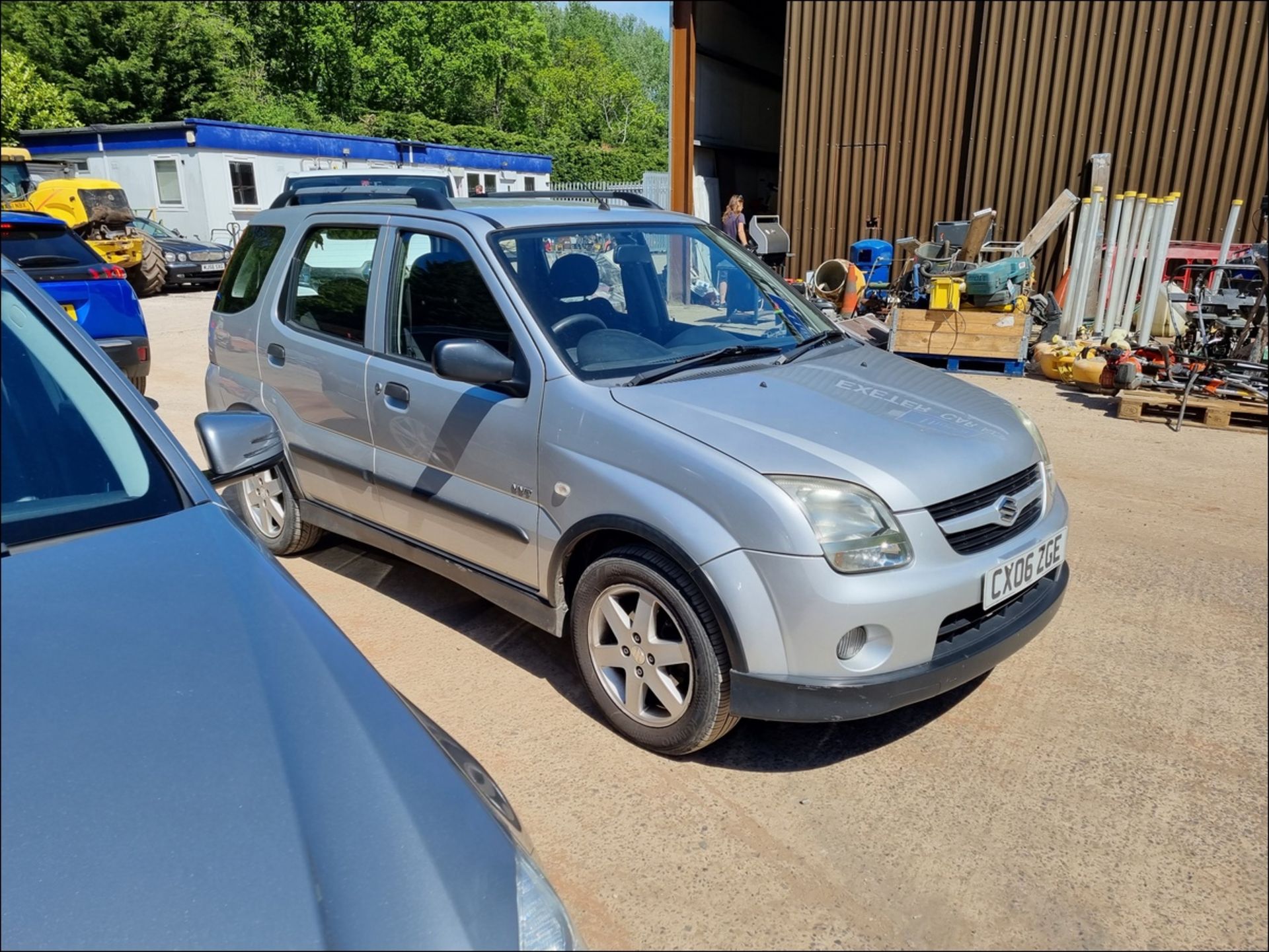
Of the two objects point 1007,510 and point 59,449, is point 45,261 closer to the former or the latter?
point 59,449

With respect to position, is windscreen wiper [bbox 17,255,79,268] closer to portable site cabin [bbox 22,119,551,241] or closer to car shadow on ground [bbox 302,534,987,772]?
car shadow on ground [bbox 302,534,987,772]

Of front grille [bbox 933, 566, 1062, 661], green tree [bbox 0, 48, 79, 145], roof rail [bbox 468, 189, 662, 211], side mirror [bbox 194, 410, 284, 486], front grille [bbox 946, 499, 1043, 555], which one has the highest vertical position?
green tree [bbox 0, 48, 79, 145]

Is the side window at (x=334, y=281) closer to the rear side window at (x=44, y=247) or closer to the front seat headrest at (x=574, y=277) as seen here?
the front seat headrest at (x=574, y=277)

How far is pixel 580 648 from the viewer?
3.18 m

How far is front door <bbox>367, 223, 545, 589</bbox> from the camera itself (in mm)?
3285

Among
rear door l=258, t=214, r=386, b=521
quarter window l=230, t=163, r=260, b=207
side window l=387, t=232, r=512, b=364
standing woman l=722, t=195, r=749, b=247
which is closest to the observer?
side window l=387, t=232, r=512, b=364

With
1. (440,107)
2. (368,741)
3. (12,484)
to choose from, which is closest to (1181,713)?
(368,741)

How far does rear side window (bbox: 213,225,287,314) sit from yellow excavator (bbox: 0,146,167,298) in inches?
534

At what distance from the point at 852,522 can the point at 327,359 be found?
8.52 feet

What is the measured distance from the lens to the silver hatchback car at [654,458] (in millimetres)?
2625

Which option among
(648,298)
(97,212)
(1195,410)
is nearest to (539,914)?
(648,298)

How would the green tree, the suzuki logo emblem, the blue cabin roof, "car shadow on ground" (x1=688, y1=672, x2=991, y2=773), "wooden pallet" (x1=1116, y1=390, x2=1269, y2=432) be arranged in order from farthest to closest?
the green tree
the blue cabin roof
"wooden pallet" (x1=1116, y1=390, x2=1269, y2=432)
"car shadow on ground" (x1=688, y1=672, x2=991, y2=773)
the suzuki logo emblem

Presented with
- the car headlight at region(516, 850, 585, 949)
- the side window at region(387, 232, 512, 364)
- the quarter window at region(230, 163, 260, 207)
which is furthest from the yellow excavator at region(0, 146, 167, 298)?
the car headlight at region(516, 850, 585, 949)

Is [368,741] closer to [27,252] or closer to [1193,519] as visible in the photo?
[1193,519]
